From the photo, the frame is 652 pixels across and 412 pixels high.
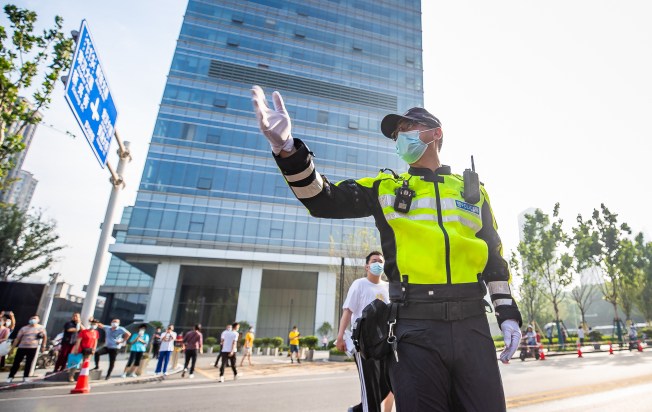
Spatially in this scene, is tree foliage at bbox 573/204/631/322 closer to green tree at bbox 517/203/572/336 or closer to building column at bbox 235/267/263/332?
green tree at bbox 517/203/572/336

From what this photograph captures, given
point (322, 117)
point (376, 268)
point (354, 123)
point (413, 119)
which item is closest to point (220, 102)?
point (322, 117)

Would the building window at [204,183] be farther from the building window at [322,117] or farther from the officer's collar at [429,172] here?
the officer's collar at [429,172]

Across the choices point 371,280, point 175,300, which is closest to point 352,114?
point 175,300

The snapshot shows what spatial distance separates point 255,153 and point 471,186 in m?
34.4

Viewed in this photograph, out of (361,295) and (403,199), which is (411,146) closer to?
(403,199)

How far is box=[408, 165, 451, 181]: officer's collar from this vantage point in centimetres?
216

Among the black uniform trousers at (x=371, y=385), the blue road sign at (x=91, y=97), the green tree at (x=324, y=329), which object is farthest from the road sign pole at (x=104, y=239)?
the green tree at (x=324, y=329)

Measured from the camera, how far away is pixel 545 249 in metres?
28.0

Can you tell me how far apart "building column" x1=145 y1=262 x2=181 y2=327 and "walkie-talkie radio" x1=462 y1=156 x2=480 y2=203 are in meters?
29.9

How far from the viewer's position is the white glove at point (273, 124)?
167 centimetres

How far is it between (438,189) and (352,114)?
3991 centimetres

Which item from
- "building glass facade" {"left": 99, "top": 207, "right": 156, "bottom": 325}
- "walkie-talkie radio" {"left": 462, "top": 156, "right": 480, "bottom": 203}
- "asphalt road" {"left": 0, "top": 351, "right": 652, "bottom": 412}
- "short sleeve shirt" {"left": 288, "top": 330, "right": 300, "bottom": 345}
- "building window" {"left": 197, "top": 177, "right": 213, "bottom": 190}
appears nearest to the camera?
"walkie-talkie radio" {"left": 462, "top": 156, "right": 480, "bottom": 203}

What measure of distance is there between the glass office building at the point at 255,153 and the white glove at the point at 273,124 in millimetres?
28448

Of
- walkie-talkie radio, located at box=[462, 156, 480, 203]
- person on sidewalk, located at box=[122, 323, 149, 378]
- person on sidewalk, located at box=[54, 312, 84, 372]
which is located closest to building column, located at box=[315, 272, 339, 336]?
person on sidewalk, located at box=[122, 323, 149, 378]
